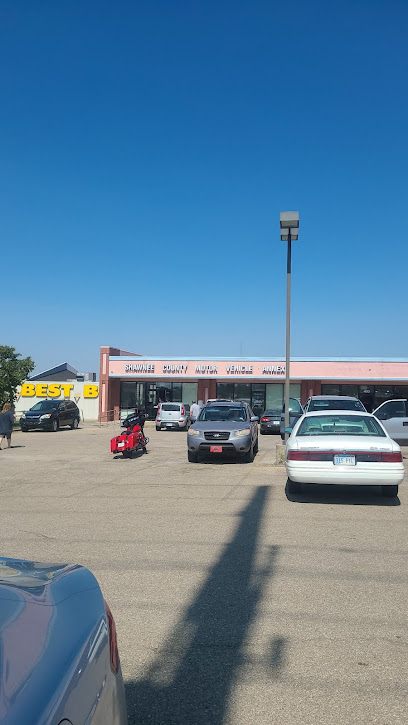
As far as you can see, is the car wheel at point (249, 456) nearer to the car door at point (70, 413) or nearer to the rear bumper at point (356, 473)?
the rear bumper at point (356, 473)

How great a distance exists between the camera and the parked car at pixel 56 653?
1.76 metres

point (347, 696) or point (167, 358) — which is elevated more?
point (167, 358)

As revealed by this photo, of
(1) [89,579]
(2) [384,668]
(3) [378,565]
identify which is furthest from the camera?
(3) [378,565]

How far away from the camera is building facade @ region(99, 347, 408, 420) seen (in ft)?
130

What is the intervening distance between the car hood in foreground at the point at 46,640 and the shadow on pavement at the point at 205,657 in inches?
42.7

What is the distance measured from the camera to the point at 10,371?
1256 inches

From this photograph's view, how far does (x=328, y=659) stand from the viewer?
3.93m

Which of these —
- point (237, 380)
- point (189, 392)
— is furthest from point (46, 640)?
point (189, 392)

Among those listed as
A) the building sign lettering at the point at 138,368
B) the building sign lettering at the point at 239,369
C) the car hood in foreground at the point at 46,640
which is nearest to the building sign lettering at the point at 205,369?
the building sign lettering at the point at 239,369

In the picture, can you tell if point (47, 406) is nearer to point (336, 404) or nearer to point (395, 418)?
point (395, 418)

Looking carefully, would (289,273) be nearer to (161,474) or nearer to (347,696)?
(161,474)

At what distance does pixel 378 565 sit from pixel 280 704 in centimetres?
304

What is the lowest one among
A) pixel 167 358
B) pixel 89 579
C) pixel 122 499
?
pixel 122 499

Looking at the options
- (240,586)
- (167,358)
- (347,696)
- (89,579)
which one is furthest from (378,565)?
(167,358)
